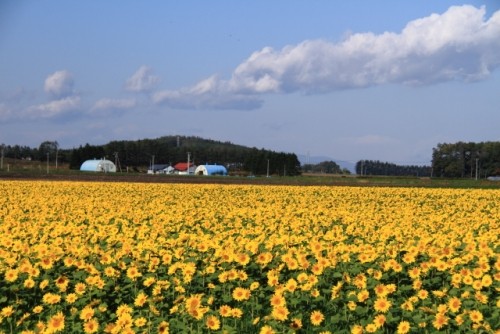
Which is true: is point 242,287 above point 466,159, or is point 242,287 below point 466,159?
below

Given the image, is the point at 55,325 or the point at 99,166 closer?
the point at 55,325

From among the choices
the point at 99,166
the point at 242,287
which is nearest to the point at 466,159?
the point at 99,166

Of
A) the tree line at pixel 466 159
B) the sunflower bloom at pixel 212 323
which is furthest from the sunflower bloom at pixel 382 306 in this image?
the tree line at pixel 466 159

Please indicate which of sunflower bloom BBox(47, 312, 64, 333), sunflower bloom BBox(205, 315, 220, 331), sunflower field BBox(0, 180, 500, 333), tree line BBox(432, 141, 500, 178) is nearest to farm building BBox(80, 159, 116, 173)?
tree line BBox(432, 141, 500, 178)

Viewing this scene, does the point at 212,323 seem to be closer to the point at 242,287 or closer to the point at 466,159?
the point at 242,287

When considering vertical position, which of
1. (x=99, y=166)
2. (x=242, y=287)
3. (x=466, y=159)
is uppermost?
(x=466, y=159)

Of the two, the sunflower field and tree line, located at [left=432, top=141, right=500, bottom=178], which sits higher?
tree line, located at [left=432, top=141, right=500, bottom=178]

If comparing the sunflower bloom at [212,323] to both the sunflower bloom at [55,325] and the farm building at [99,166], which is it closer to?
the sunflower bloom at [55,325]

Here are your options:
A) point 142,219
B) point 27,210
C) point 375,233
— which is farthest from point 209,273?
point 27,210

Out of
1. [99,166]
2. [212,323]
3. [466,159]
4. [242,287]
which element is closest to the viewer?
[212,323]

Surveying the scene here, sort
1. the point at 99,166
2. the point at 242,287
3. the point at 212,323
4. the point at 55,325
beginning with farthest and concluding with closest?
the point at 99,166
the point at 242,287
the point at 212,323
the point at 55,325

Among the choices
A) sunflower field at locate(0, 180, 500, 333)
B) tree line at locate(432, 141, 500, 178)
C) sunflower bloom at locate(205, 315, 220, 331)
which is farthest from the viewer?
tree line at locate(432, 141, 500, 178)

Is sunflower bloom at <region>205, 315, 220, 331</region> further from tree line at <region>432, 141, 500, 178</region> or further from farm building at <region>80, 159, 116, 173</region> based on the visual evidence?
tree line at <region>432, 141, 500, 178</region>

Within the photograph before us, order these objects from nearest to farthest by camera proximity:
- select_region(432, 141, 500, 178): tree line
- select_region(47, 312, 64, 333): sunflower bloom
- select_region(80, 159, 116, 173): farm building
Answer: select_region(47, 312, 64, 333): sunflower bloom, select_region(80, 159, 116, 173): farm building, select_region(432, 141, 500, 178): tree line
